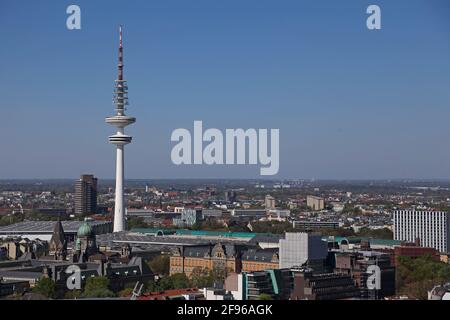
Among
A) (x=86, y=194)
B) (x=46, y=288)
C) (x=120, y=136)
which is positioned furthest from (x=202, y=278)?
(x=86, y=194)

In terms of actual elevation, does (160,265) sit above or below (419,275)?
below

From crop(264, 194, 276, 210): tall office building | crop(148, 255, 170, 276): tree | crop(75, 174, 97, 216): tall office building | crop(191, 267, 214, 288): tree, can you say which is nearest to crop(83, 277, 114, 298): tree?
crop(191, 267, 214, 288): tree

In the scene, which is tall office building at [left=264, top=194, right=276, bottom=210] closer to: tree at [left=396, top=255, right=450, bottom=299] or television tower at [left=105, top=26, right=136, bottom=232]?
television tower at [left=105, top=26, right=136, bottom=232]

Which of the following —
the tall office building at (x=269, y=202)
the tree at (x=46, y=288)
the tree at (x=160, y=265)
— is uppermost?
the tall office building at (x=269, y=202)

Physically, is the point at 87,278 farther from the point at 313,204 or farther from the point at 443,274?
the point at 313,204

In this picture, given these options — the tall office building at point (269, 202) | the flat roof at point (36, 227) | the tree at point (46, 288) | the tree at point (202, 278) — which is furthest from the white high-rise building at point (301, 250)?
the tall office building at point (269, 202)

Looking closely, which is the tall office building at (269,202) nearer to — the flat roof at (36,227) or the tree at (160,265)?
the flat roof at (36,227)

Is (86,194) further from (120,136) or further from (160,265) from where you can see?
(160,265)
